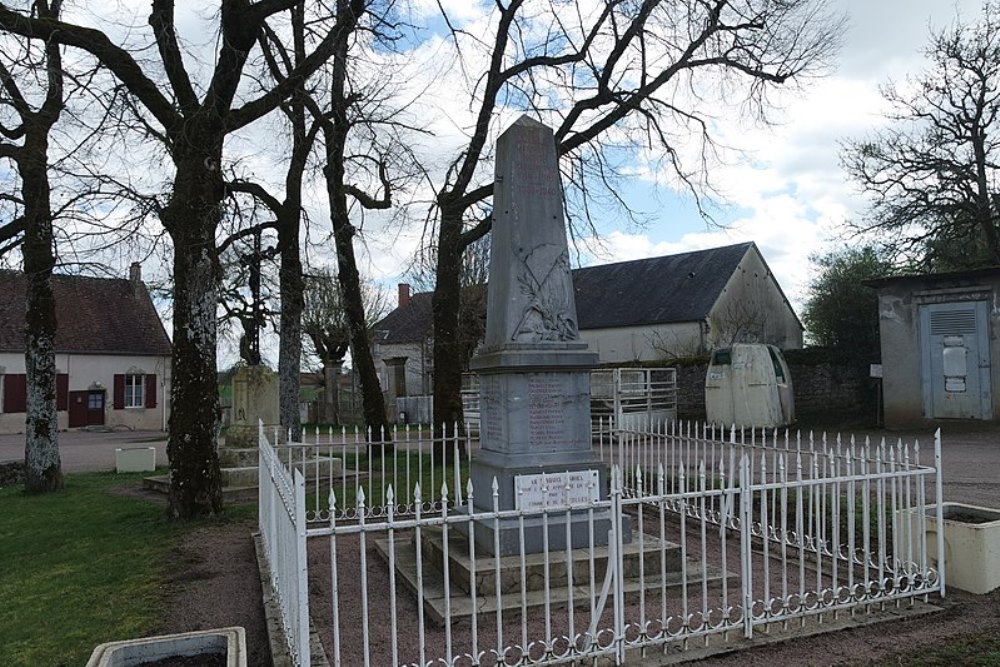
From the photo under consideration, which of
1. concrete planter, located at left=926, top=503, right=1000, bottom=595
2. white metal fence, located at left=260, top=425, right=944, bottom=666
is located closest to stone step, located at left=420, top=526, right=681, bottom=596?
white metal fence, located at left=260, top=425, right=944, bottom=666

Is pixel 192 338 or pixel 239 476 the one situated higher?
pixel 192 338

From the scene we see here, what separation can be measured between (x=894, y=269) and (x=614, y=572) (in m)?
22.6

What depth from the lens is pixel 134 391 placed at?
105 ft

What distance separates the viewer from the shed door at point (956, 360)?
15633 millimetres

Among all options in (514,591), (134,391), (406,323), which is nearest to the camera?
(514,591)

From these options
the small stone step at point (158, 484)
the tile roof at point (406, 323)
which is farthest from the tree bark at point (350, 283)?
the tile roof at point (406, 323)

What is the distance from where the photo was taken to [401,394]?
28.2 m

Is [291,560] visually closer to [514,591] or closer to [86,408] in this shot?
[514,591]

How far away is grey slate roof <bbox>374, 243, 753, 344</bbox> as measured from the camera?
2892cm

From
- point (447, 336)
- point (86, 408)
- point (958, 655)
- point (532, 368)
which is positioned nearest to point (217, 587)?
point (532, 368)

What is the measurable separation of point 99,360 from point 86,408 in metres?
2.13

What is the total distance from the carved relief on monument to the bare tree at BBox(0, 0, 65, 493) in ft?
26.7

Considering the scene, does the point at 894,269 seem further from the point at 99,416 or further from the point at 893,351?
the point at 99,416

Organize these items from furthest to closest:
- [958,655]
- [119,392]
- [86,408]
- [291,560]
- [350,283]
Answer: [119,392]
[86,408]
[350,283]
[958,655]
[291,560]
